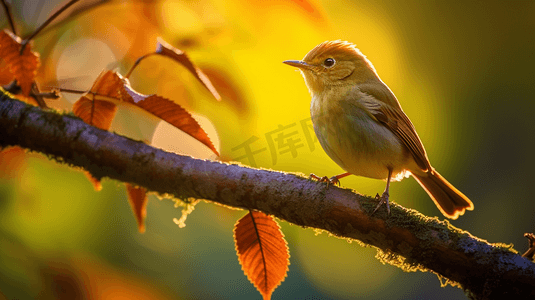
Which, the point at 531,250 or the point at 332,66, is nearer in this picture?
the point at 531,250

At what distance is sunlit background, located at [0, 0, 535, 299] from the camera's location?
1950mm

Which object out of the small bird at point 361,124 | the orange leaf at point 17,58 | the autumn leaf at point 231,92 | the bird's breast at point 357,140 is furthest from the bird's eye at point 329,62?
the orange leaf at point 17,58

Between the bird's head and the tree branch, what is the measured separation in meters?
1.05

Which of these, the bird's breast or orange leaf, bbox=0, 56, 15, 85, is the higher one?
the bird's breast

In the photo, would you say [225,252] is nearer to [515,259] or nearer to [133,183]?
[133,183]

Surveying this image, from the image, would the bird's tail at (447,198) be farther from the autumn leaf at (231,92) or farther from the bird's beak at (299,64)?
the autumn leaf at (231,92)

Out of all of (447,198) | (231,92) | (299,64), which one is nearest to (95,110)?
(231,92)

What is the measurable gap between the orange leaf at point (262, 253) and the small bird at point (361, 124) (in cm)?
61

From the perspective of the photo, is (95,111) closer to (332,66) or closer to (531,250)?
(332,66)

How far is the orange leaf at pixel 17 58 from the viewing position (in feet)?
4.20

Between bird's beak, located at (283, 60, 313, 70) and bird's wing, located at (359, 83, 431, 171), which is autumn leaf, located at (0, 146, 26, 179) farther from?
bird's wing, located at (359, 83, 431, 171)

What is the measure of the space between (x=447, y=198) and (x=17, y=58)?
2.46 m

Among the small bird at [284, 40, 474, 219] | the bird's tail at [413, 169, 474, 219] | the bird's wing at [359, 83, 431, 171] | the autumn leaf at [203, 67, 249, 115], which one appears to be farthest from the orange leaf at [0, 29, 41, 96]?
the bird's tail at [413, 169, 474, 219]

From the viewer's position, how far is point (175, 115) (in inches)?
52.9
